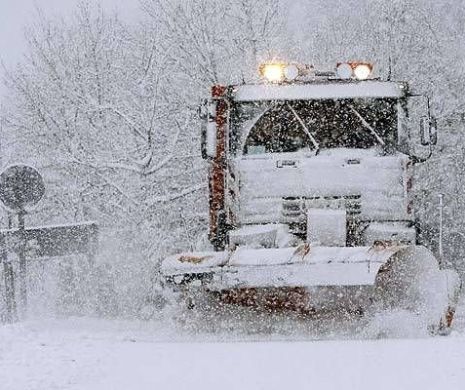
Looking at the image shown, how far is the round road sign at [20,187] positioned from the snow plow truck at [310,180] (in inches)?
97.7

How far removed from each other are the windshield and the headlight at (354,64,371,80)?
0.28m

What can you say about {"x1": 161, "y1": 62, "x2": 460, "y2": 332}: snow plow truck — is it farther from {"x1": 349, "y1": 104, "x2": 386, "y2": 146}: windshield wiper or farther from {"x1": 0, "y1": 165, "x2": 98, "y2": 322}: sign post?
{"x1": 0, "y1": 165, "x2": 98, "y2": 322}: sign post

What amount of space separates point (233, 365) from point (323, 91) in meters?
4.58

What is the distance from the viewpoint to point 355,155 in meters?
9.21

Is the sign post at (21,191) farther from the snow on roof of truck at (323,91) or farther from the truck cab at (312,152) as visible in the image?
the snow on roof of truck at (323,91)

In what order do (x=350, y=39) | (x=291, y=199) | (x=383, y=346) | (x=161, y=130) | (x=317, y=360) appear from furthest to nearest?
(x=350, y=39) < (x=161, y=130) < (x=291, y=199) < (x=383, y=346) < (x=317, y=360)

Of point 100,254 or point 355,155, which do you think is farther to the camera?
point 100,254

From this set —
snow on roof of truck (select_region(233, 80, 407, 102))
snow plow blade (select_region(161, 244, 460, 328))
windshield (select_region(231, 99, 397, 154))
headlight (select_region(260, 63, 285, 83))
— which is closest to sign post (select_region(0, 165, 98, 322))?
windshield (select_region(231, 99, 397, 154))

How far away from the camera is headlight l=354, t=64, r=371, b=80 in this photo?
959cm

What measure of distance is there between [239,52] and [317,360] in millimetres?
12098

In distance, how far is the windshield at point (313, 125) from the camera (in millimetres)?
9367

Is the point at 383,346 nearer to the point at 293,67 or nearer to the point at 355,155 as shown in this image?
the point at 355,155

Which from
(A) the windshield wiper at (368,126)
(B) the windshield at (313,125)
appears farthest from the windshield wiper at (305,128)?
(A) the windshield wiper at (368,126)

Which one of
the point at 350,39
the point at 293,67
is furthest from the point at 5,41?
the point at 293,67
